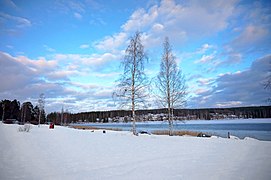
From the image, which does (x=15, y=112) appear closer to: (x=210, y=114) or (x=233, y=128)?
(x=233, y=128)

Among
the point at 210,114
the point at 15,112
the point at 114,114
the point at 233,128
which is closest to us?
the point at 233,128

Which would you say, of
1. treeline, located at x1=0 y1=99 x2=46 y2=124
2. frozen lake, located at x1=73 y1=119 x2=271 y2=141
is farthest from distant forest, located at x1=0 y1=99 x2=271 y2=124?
frozen lake, located at x1=73 y1=119 x2=271 y2=141

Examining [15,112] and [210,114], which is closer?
[15,112]

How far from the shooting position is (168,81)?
19.8 m

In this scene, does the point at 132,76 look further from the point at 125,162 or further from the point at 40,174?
the point at 40,174

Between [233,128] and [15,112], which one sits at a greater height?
[15,112]

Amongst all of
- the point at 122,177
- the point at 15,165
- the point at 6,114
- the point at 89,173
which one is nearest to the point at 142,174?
the point at 122,177

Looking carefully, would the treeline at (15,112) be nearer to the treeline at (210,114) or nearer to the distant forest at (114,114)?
the distant forest at (114,114)

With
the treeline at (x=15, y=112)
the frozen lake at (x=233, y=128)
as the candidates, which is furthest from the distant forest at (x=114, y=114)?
the frozen lake at (x=233, y=128)

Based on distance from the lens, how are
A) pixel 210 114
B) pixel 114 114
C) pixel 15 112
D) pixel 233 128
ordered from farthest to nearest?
pixel 210 114, pixel 114 114, pixel 15 112, pixel 233 128

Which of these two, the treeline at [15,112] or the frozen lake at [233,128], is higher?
the treeline at [15,112]

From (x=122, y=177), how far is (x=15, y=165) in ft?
11.7

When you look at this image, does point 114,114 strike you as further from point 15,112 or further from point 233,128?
point 233,128

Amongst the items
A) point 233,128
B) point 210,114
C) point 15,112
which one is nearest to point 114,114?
point 15,112
